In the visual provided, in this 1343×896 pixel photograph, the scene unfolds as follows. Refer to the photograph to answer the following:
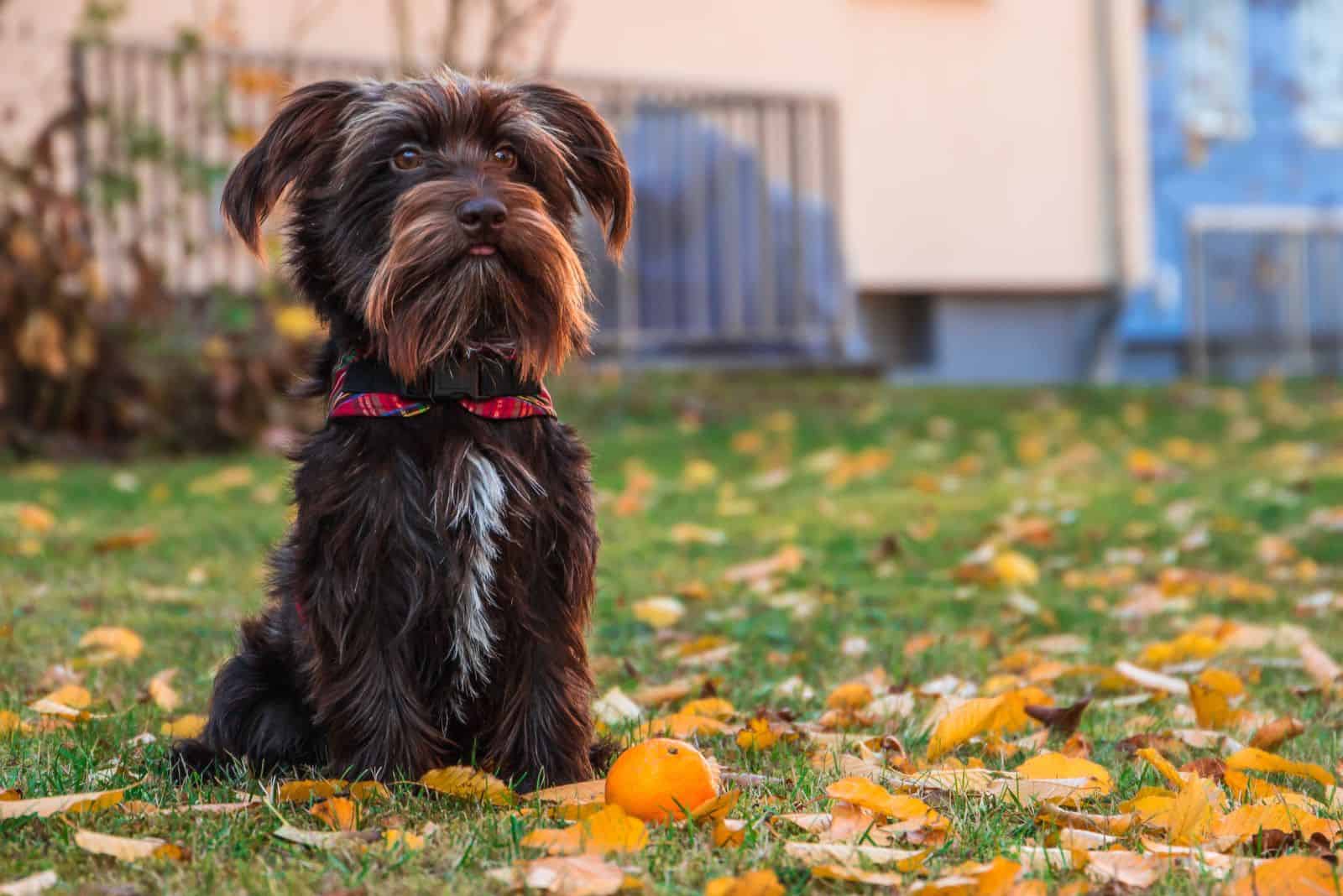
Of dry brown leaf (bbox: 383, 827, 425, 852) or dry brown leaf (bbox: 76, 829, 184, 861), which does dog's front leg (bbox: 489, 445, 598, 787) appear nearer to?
dry brown leaf (bbox: 383, 827, 425, 852)

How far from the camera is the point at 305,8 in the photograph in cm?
1146

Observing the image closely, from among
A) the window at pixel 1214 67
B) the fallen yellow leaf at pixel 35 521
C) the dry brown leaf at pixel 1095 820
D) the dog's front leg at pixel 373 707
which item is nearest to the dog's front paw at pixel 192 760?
the dog's front leg at pixel 373 707

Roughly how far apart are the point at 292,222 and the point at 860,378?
8.91m

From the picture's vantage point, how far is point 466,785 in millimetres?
2590

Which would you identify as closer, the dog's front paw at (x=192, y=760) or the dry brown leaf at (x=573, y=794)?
the dry brown leaf at (x=573, y=794)

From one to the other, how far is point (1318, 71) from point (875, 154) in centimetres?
582

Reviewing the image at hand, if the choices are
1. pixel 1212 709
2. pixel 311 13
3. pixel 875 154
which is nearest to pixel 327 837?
pixel 1212 709

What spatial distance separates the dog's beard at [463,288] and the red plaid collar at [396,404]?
0.05 m

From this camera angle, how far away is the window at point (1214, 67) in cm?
1575

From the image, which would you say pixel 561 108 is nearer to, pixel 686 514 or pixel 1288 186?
pixel 686 514

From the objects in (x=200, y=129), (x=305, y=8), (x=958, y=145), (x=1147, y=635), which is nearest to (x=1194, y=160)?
(x=958, y=145)

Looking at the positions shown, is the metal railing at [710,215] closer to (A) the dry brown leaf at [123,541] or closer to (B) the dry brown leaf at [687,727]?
(A) the dry brown leaf at [123,541]

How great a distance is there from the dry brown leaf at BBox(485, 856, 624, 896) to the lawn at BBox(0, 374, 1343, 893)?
0.10ft

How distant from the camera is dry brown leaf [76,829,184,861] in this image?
7.04 feet
